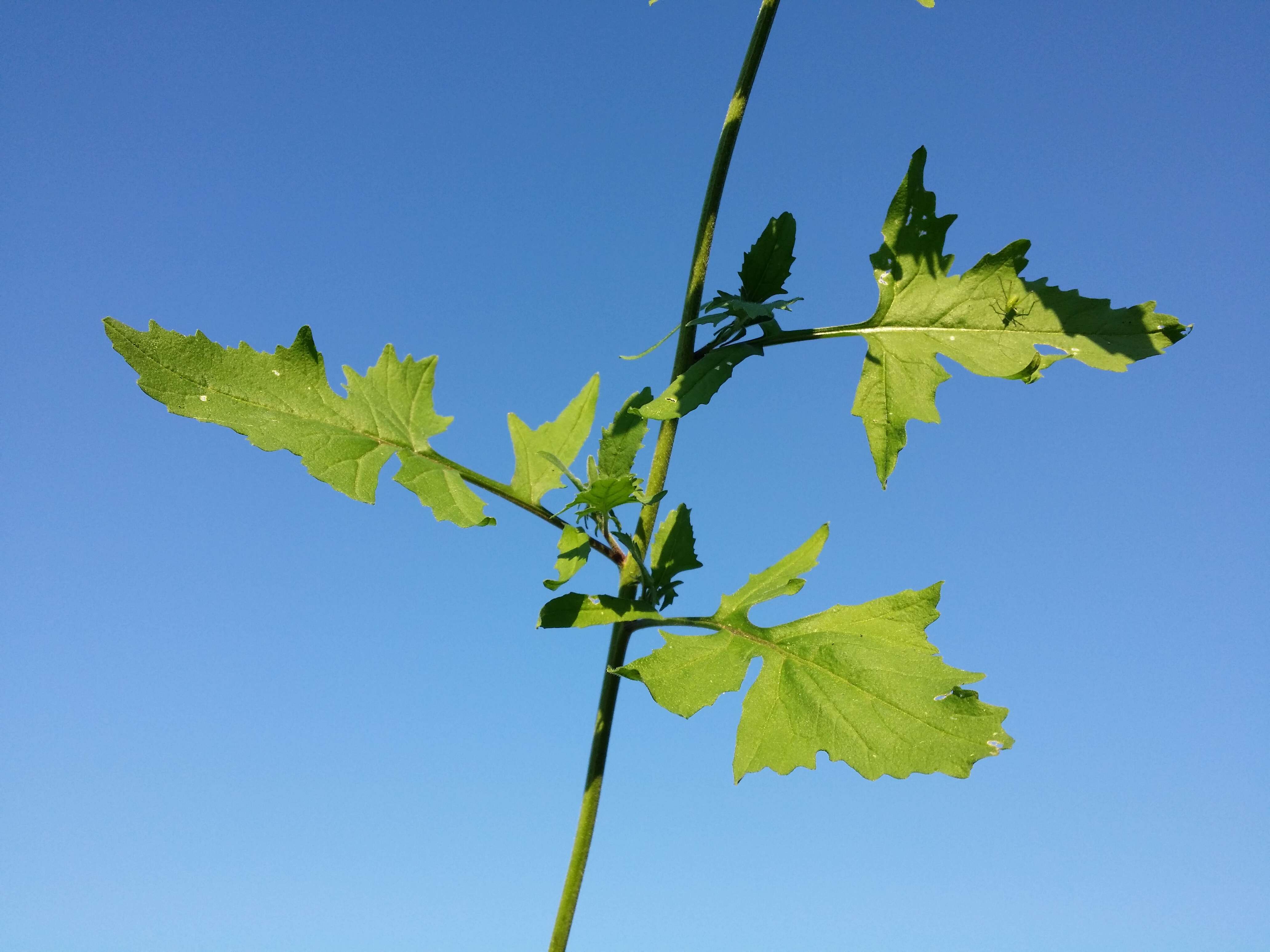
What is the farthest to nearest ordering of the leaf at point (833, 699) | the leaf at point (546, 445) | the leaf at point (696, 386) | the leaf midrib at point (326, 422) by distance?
1. the leaf at point (546, 445)
2. the leaf midrib at point (326, 422)
3. the leaf at point (696, 386)
4. the leaf at point (833, 699)

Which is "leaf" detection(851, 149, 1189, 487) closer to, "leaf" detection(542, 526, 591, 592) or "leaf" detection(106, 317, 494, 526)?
"leaf" detection(542, 526, 591, 592)

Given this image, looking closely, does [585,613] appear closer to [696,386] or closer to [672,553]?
[672,553]

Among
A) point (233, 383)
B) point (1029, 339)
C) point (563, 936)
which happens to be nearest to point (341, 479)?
point (233, 383)

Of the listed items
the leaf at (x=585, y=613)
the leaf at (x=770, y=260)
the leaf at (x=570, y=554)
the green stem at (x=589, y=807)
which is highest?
the leaf at (x=770, y=260)

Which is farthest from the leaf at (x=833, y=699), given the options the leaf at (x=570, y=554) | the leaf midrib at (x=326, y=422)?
the leaf midrib at (x=326, y=422)

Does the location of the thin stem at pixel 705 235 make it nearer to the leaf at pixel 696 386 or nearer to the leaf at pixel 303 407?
the leaf at pixel 696 386

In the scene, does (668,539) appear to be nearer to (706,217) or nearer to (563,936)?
(706,217)

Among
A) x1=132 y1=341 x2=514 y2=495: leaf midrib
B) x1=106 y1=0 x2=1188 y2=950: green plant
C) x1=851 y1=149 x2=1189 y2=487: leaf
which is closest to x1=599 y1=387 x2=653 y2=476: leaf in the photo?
x1=106 y1=0 x2=1188 y2=950: green plant

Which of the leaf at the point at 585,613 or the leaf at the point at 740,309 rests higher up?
the leaf at the point at 740,309
